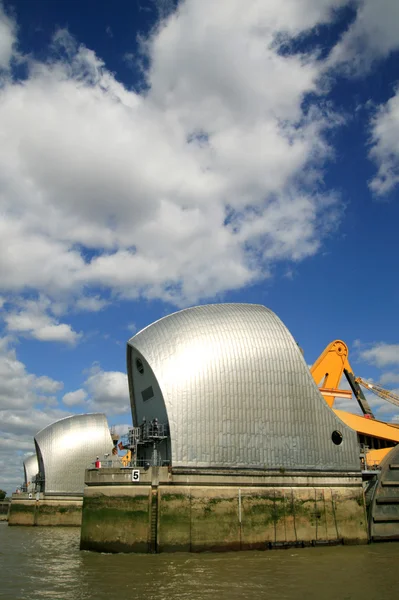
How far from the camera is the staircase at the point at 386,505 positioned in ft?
106

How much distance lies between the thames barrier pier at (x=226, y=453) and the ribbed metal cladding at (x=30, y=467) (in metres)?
46.4

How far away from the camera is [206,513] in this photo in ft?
90.0

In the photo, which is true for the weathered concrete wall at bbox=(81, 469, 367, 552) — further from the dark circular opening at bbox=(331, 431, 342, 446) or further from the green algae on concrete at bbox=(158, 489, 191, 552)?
the dark circular opening at bbox=(331, 431, 342, 446)

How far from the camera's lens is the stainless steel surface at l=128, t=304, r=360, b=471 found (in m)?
29.8

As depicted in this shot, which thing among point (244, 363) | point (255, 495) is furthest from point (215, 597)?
point (244, 363)

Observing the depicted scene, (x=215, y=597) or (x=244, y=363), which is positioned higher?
(x=244, y=363)

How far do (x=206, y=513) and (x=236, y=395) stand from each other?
663 cm

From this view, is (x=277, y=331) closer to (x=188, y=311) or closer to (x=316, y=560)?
(x=188, y=311)

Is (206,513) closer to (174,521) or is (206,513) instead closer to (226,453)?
(174,521)

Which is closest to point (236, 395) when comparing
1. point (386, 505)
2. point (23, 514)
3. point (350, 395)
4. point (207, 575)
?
point (207, 575)

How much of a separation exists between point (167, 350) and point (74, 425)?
3029 centimetres

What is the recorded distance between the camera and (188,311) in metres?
34.6

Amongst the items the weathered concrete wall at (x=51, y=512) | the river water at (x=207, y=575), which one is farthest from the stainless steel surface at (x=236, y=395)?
the weathered concrete wall at (x=51, y=512)

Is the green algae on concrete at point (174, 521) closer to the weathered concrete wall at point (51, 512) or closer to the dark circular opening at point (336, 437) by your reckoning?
the dark circular opening at point (336, 437)
